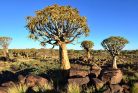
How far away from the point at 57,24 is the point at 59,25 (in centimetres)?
18

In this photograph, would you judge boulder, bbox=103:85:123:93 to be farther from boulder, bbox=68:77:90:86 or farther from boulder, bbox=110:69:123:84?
boulder, bbox=68:77:90:86

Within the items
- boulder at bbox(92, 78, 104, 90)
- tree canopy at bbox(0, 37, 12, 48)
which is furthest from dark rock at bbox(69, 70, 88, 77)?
tree canopy at bbox(0, 37, 12, 48)

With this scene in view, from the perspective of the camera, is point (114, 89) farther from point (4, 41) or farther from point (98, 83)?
point (4, 41)

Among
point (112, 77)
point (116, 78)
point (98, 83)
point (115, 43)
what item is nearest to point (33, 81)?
point (98, 83)

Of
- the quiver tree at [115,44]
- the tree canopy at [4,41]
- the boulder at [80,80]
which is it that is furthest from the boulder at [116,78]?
the tree canopy at [4,41]

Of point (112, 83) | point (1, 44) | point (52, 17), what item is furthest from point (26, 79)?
point (1, 44)

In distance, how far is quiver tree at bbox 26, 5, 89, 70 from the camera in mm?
22172

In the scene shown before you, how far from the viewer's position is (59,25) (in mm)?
22812

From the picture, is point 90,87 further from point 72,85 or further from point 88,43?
point 88,43

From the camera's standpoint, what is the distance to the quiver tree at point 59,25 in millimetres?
22172

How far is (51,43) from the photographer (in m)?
23.6

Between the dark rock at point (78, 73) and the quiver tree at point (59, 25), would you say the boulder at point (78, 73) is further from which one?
the quiver tree at point (59, 25)

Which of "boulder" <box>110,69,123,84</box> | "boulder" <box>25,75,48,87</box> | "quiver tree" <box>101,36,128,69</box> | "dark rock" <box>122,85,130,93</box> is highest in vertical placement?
"quiver tree" <box>101,36,128,69</box>

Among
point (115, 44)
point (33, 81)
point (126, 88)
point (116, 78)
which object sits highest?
point (115, 44)
